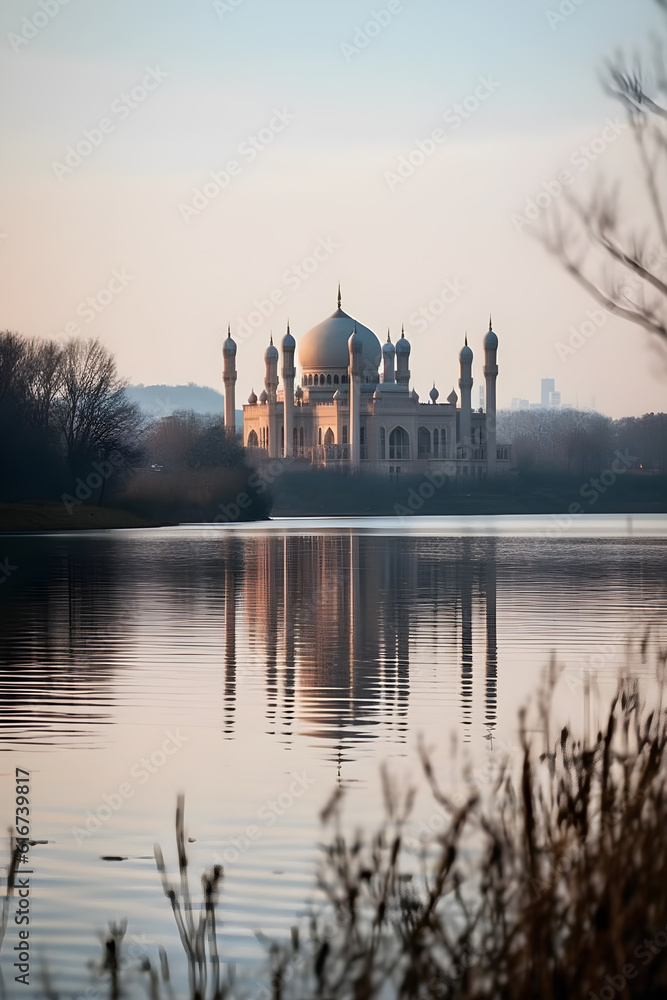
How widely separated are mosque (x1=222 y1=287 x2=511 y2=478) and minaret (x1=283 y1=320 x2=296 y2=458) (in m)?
0.06

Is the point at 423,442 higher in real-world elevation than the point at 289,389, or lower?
lower

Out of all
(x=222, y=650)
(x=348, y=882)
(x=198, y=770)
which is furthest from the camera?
(x=222, y=650)

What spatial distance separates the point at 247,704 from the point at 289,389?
8404 cm

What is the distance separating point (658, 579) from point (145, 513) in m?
34.4

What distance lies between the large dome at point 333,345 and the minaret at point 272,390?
2197 mm

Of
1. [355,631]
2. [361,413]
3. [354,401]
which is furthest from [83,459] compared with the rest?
[361,413]

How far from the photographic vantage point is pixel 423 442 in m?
96.5

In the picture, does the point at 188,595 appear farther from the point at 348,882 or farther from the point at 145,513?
the point at 145,513

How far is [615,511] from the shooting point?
77562 millimetres

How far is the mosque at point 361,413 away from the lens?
306ft

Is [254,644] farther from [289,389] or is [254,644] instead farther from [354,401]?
[289,389]

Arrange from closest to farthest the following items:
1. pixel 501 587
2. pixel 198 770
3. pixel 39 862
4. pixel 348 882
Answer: pixel 348 882 → pixel 39 862 → pixel 198 770 → pixel 501 587

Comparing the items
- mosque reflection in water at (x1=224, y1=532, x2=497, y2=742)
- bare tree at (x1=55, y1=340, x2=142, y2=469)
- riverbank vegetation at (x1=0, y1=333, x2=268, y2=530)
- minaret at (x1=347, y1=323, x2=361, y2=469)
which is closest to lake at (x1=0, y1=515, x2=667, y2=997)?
mosque reflection in water at (x1=224, y1=532, x2=497, y2=742)

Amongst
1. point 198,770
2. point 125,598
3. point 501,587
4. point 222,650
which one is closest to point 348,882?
point 198,770
